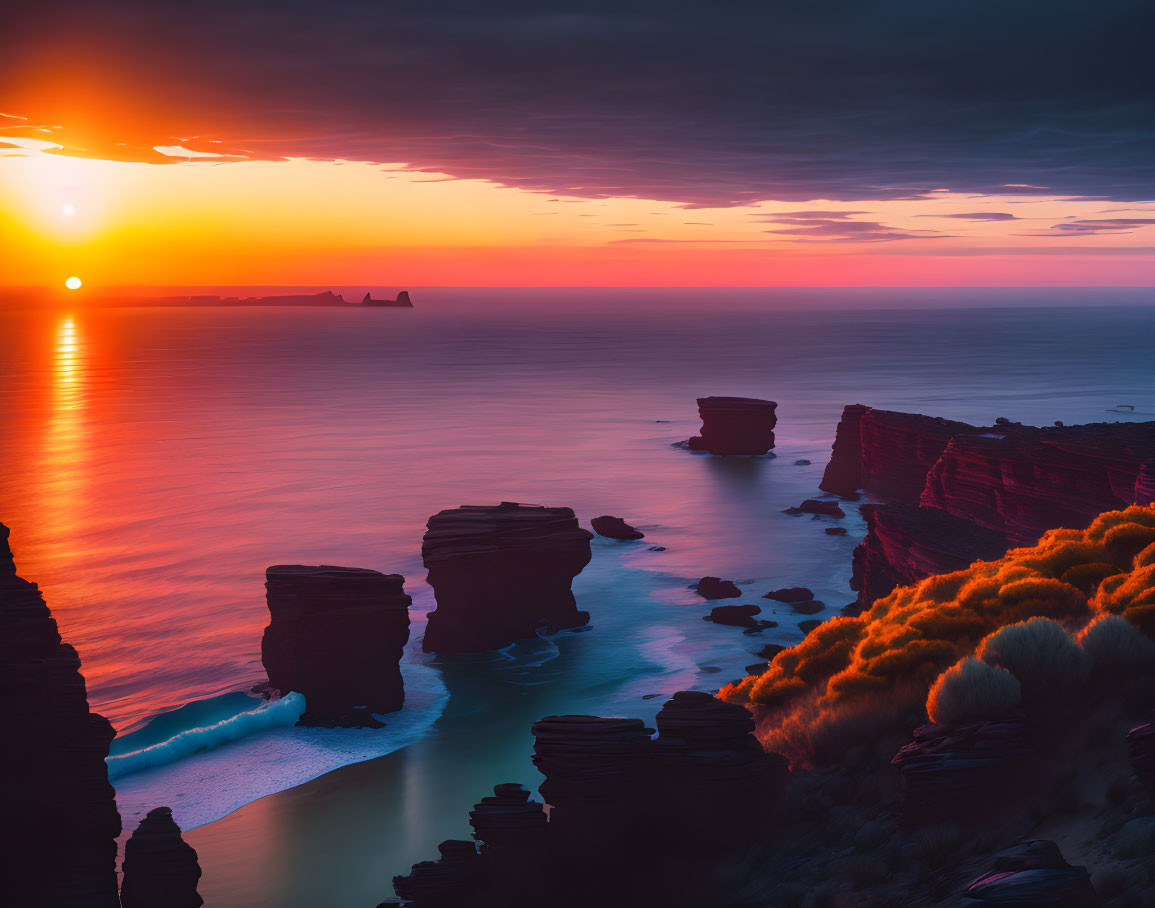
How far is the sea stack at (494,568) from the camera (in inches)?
1751

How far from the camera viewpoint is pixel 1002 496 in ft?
142

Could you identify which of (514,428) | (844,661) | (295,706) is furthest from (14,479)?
(844,661)

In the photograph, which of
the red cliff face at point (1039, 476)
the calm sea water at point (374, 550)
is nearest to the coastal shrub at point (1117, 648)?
the calm sea water at point (374, 550)

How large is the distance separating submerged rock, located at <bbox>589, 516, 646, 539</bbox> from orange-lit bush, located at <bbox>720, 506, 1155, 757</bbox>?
4635cm

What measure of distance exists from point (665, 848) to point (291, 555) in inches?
2192

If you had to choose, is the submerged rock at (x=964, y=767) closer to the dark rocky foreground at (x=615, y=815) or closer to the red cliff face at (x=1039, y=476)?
the dark rocky foreground at (x=615, y=815)

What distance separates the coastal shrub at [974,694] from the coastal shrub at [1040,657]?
405mm

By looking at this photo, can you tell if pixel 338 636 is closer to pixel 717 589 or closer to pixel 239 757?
pixel 239 757

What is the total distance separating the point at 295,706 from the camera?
37.6 m

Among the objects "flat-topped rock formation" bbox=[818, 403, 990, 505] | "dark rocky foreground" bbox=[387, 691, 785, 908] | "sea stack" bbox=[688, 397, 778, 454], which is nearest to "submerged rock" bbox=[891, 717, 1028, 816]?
"dark rocky foreground" bbox=[387, 691, 785, 908]

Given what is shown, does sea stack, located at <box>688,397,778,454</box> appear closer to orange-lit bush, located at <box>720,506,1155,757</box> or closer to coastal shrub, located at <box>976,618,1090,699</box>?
orange-lit bush, located at <box>720,506,1155,757</box>

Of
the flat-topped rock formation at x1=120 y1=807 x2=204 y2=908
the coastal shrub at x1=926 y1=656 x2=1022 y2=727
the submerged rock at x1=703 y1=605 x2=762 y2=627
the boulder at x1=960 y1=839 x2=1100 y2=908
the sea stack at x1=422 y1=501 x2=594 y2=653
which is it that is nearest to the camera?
the boulder at x1=960 y1=839 x2=1100 y2=908

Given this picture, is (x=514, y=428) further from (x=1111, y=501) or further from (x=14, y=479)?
(x=1111, y=501)

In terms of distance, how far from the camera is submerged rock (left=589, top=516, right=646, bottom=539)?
7094cm
